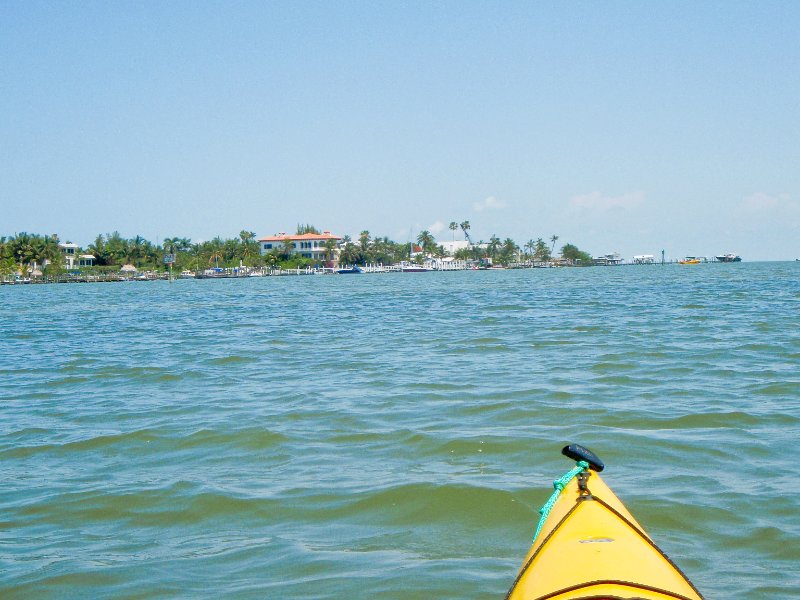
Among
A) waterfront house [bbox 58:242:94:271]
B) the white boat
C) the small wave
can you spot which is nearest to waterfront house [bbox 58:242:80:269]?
waterfront house [bbox 58:242:94:271]

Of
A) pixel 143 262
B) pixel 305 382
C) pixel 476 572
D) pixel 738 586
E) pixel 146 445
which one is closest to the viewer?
pixel 738 586

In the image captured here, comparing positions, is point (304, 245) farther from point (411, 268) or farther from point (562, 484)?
point (562, 484)

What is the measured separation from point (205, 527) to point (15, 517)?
1.68 m

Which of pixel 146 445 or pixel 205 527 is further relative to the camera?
pixel 146 445

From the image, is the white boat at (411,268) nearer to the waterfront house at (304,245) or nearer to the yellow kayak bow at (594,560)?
the waterfront house at (304,245)

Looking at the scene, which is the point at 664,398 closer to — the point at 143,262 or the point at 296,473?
the point at 296,473

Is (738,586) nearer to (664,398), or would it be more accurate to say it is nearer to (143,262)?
(664,398)

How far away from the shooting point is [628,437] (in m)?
8.55

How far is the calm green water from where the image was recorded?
5297 mm

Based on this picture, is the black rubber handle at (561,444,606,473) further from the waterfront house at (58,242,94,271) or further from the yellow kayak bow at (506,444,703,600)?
the waterfront house at (58,242,94,271)

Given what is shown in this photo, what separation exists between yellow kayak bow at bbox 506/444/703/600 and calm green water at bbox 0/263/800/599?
4.55 ft

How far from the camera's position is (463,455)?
8070 mm

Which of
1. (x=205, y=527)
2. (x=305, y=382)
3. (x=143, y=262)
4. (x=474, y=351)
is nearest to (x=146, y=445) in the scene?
(x=205, y=527)

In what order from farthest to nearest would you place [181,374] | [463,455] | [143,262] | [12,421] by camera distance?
[143,262] → [181,374] → [12,421] → [463,455]
